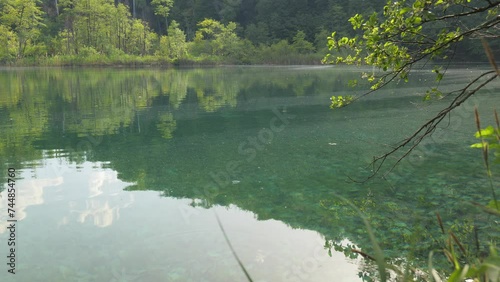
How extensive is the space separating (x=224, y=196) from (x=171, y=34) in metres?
54.4

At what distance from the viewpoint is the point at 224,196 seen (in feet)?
20.4

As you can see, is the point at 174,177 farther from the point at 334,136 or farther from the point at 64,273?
the point at 334,136

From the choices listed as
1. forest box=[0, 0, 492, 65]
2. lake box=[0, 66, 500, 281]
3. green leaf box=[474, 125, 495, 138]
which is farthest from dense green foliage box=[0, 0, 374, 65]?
green leaf box=[474, 125, 495, 138]

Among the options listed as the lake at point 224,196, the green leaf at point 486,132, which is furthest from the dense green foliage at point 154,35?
the green leaf at point 486,132

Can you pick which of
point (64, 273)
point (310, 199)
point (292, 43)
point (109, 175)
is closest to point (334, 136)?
point (310, 199)

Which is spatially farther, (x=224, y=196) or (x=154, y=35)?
(x=154, y=35)

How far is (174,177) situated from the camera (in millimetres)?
7250

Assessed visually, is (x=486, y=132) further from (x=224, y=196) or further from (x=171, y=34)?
(x=171, y=34)

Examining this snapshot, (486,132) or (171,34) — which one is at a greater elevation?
(171,34)

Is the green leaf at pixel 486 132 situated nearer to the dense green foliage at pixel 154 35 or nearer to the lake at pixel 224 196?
the lake at pixel 224 196

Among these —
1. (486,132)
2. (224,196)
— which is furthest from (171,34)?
(486,132)

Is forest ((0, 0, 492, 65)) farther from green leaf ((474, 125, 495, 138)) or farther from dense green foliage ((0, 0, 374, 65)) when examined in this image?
green leaf ((474, 125, 495, 138))

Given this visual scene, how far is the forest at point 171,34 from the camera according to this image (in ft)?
163

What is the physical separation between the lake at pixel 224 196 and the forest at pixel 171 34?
138 ft
